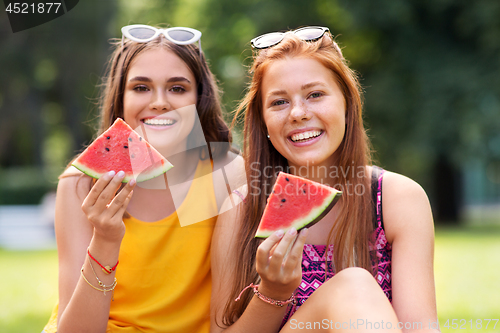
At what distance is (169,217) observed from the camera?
139 inches

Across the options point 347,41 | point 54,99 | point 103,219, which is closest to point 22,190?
point 54,99

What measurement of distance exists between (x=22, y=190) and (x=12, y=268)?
45.9 ft

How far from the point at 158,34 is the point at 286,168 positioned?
59.8 inches

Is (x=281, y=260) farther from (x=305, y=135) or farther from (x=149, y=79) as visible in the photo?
(x=149, y=79)

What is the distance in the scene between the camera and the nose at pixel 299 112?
310cm

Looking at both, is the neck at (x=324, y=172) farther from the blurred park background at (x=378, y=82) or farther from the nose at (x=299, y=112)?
the blurred park background at (x=378, y=82)

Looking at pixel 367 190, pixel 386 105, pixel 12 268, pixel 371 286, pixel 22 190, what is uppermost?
pixel 367 190

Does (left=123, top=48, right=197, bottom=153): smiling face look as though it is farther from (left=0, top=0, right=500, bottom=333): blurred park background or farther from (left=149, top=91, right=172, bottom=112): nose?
(left=0, top=0, right=500, bottom=333): blurred park background

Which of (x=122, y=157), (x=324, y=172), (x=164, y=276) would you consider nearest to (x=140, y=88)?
(x=122, y=157)

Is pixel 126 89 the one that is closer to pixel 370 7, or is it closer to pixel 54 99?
pixel 370 7

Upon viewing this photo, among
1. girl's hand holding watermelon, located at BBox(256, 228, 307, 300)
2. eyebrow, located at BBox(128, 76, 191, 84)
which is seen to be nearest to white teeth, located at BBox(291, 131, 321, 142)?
girl's hand holding watermelon, located at BBox(256, 228, 307, 300)

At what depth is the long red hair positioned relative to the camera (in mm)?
3186

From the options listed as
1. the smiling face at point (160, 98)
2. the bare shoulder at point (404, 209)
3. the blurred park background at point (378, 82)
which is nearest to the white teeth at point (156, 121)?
the smiling face at point (160, 98)

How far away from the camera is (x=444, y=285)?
25.0ft
